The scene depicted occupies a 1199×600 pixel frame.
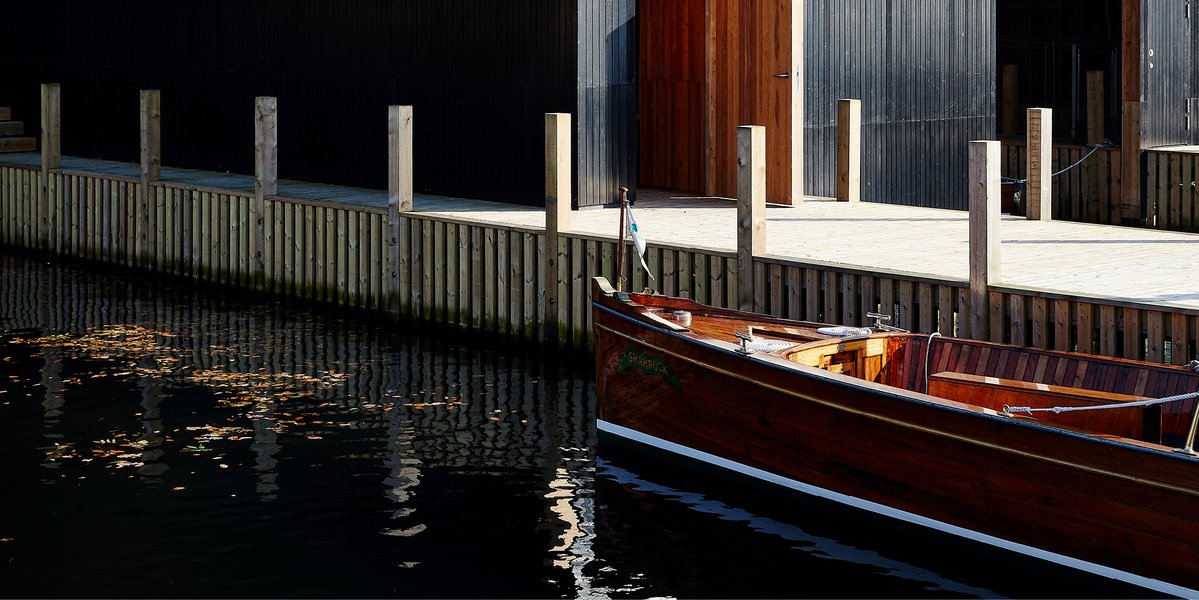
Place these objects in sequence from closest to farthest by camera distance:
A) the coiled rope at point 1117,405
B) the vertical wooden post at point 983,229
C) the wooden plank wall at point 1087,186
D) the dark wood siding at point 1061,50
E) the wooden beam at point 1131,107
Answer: the coiled rope at point 1117,405
the vertical wooden post at point 983,229
the wooden beam at point 1131,107
the wooden plank wall at point 1087,186
the dark wood siding at point 1061,50

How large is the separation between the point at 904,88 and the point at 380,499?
36.1 feet

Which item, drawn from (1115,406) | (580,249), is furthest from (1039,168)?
(1115,406)

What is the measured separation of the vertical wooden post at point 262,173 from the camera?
18844 mm

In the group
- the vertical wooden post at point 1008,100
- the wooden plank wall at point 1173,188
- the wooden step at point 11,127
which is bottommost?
the wooden plank wall at point 1173,188

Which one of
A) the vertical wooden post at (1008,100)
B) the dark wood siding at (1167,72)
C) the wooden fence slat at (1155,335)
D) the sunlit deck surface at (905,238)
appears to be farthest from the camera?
the vertical wooden post at (1008,100)

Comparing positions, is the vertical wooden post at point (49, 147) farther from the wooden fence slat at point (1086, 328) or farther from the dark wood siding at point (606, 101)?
the wooden fence slat at point (1086, 328)

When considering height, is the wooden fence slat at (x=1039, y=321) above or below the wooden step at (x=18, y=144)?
below

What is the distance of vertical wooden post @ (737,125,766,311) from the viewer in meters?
14.3

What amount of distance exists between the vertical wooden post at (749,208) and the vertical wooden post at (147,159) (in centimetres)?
904

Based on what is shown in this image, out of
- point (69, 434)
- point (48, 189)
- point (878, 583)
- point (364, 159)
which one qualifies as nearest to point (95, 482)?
point (69, 434)

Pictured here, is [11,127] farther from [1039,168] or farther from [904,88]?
[1039,168]

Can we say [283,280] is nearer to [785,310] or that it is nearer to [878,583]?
[785,310]

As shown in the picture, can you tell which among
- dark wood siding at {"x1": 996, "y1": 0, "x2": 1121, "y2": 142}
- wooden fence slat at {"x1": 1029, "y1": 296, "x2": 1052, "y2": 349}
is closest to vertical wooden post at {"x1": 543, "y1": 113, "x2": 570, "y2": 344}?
wooden fence slat at {"x1": 1029, "y1": 296, "x2": 1052, "y2": 349}

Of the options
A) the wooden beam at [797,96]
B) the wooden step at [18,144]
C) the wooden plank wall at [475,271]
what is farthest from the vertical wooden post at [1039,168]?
the wooden step at [18,144]
